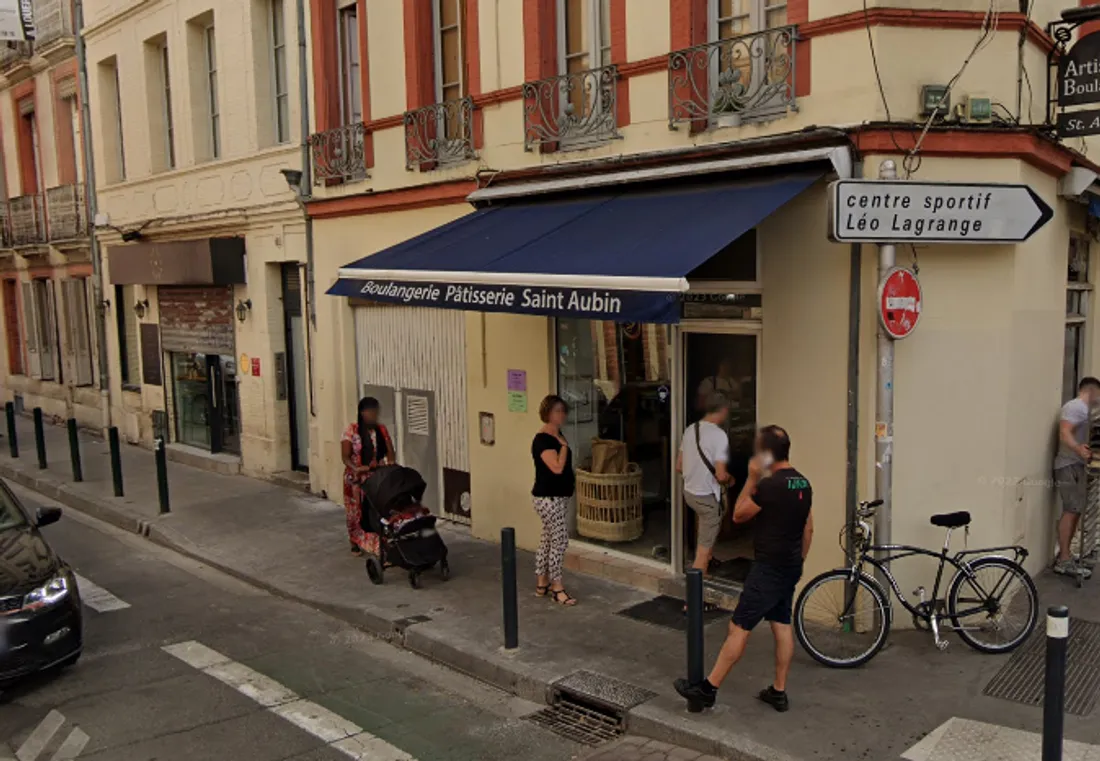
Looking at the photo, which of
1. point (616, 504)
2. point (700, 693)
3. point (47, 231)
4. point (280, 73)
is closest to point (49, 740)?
point (700, 693)

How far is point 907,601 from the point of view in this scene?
23.0 feet

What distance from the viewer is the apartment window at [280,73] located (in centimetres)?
1330

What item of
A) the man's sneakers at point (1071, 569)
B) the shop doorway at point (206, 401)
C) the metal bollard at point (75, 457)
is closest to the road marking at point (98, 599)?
the metal bollard at point (75, 457)

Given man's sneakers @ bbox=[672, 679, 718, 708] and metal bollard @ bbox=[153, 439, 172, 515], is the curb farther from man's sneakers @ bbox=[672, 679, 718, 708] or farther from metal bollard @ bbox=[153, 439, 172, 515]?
metal bollard @ bbox=[153, 439, 172, 515]

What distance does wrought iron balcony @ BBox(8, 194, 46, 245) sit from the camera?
20141 millimetres

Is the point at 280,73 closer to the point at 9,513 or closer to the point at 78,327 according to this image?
the point at 9,513

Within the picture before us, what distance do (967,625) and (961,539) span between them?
657 millimetres

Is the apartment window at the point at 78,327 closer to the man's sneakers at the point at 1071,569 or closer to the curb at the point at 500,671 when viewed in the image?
the curb at the point at 500,671

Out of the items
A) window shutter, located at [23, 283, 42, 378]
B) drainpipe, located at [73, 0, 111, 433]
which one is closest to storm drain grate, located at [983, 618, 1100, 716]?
drainpipe, located at [73, 0, 111, 433]

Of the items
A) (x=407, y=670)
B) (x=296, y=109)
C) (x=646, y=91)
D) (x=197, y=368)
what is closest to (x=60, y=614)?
(x=407, y=670)

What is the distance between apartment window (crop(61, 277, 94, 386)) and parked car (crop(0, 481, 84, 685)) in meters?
13.1

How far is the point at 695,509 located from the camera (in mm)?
7664

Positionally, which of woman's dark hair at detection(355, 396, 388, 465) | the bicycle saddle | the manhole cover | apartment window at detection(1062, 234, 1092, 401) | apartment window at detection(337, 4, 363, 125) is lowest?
the manhole cover

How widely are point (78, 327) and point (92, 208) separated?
279 cm
